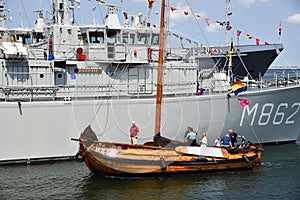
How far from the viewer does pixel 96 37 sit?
18.8 meters

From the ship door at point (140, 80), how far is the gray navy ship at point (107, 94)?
0.15ft

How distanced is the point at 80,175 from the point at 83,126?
9.39 ft

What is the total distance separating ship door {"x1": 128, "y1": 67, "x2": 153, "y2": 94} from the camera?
1886 centimetres

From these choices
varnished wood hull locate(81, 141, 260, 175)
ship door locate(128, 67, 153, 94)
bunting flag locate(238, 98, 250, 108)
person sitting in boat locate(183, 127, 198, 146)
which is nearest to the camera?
varnished wood hull locate(81, 141, 260, 175)

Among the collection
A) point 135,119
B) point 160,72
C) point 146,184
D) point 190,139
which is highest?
point 160,72

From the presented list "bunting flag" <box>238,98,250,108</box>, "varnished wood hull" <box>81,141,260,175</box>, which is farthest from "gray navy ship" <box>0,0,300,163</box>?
"varnished wood hull" <box>81,141,260,175</box>

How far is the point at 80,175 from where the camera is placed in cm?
1488

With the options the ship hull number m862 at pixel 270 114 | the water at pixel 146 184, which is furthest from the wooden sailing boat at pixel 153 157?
the ship hull number m862 at pixel 270 114

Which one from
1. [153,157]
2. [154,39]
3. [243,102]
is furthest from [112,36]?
[153,157]

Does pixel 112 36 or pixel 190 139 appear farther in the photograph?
pixel 112 36

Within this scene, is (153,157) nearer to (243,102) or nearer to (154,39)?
(243,102)

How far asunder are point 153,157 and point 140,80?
535 cm

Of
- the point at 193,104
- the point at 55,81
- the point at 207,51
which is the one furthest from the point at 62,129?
the point at 207,51

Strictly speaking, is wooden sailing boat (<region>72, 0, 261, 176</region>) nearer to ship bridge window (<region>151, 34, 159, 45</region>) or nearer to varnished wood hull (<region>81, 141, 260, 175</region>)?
varnished wood hull (<region>81, 141, 260, 175</region>)
